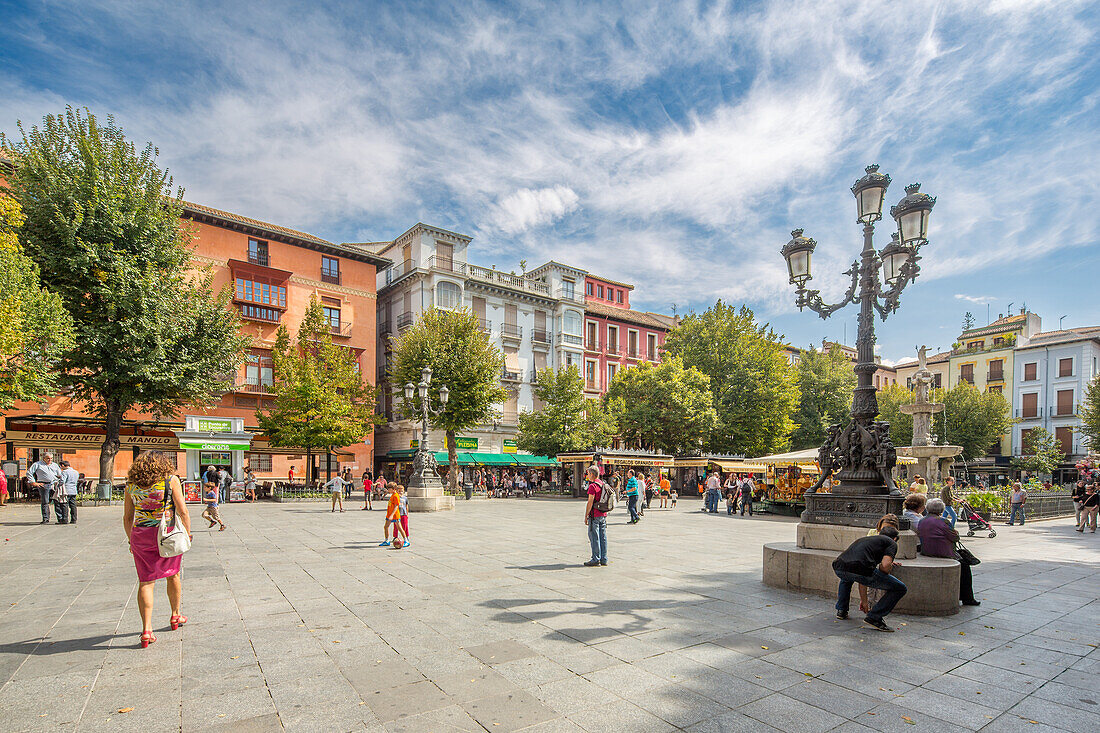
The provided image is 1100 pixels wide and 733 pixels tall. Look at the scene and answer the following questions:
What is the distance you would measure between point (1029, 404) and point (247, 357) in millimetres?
59155

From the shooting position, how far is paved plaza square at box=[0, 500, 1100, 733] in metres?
3.73

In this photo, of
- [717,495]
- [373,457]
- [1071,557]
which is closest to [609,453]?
[717,495]

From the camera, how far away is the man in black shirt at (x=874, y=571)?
5641 mm

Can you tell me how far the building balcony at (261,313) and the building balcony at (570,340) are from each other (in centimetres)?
1915

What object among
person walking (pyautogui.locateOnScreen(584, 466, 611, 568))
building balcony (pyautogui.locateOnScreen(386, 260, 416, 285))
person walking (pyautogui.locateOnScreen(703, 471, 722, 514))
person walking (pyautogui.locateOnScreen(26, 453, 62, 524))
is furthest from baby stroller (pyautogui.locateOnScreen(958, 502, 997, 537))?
building balcony (pyautogui.locateOnScreen(386, 260, 416, 285))

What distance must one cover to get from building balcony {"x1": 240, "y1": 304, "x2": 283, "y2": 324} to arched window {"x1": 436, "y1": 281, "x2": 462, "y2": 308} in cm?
935

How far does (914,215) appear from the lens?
781 centimetres

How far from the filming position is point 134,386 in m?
20.3

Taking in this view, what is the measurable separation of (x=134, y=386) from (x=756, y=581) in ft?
70.4

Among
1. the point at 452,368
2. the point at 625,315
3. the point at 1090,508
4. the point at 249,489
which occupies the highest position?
the point at 625,315

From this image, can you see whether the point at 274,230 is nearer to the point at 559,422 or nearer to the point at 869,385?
the point at 559,422

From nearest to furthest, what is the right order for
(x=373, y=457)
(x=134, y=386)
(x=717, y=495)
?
(x=134, y=386) → (x=717, y=495) → (x=373, y=457)

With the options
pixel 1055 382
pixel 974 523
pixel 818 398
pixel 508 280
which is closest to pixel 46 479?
pixel 974 523

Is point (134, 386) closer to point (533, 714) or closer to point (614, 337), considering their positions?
point (533, 714)
